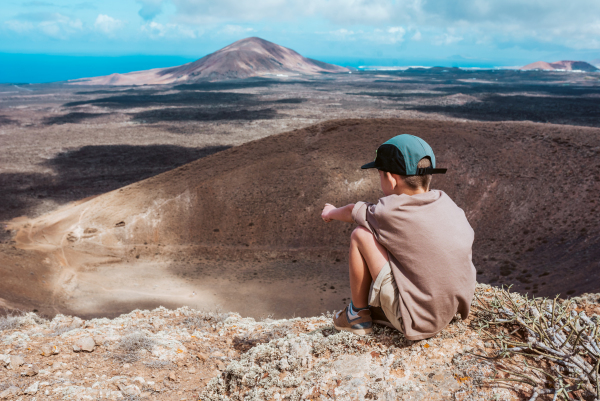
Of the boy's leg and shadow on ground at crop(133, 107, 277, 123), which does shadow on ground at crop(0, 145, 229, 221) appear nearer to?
shadow on ground at crop(133, 107, 277, 123)

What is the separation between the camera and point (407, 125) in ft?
51.4

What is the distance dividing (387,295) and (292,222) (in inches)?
414

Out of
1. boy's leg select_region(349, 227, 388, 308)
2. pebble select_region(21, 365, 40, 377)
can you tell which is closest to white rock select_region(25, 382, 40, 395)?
pebble select_region(21, 365, 40, 377)

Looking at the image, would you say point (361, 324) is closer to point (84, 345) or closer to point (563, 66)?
point (84, 345)

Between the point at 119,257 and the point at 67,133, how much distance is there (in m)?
33.5

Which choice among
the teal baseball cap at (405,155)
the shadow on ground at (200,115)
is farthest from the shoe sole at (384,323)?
the shadow on ground at (200,115)

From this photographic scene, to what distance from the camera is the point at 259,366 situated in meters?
3.30

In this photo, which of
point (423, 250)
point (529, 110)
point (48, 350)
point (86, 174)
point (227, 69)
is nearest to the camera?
point (423, 250)

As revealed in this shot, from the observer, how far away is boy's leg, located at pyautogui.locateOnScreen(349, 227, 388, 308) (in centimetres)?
274

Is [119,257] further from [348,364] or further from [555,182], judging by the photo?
[555,182]

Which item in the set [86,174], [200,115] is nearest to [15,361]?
[86,174]

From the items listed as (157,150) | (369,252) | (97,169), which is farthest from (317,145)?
(157,150)

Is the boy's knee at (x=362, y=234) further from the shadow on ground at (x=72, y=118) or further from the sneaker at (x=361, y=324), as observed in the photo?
the shadow on ground at (x=72, y=118)

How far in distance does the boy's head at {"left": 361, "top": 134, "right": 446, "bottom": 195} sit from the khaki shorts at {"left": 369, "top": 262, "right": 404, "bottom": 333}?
23.9 inches
